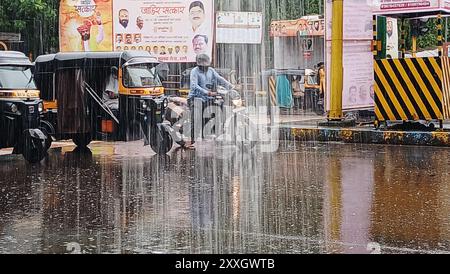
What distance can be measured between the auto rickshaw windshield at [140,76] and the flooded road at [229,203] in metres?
1.30

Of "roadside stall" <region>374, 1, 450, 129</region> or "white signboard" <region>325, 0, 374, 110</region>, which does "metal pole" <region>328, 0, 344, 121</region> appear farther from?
"roadside stall" <region>374, 1, 450, 129</region>

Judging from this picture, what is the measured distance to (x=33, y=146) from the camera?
1042 cm

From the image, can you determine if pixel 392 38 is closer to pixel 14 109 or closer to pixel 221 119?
pixel 221 119

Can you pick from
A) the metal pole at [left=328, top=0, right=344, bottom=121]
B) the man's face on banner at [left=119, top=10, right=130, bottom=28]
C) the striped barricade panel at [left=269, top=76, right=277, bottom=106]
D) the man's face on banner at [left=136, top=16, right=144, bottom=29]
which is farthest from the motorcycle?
the striped barricade panel at [left=269, top=76, right=277, bottom=106]

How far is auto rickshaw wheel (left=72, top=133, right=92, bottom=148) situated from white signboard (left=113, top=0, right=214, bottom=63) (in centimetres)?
645

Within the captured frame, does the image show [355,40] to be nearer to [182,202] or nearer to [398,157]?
[398,157]

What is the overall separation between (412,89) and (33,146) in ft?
21.5

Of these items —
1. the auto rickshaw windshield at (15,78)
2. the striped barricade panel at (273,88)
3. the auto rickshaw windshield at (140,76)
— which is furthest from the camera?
the striped barricade panel at (273,88)

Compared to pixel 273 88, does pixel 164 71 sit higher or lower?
higher

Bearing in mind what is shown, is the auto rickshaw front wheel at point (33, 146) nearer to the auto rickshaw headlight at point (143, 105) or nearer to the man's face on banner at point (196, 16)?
the auto rickshaw headlight at point (143, 105)

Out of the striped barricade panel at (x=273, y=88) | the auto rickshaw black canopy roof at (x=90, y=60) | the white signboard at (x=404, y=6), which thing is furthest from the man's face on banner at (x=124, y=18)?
the white signboard at (x=404, y=6)

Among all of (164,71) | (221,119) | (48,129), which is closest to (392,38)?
(164,71)

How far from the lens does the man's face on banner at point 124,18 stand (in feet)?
61.6

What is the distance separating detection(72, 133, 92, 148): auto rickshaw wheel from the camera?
39.6ft
